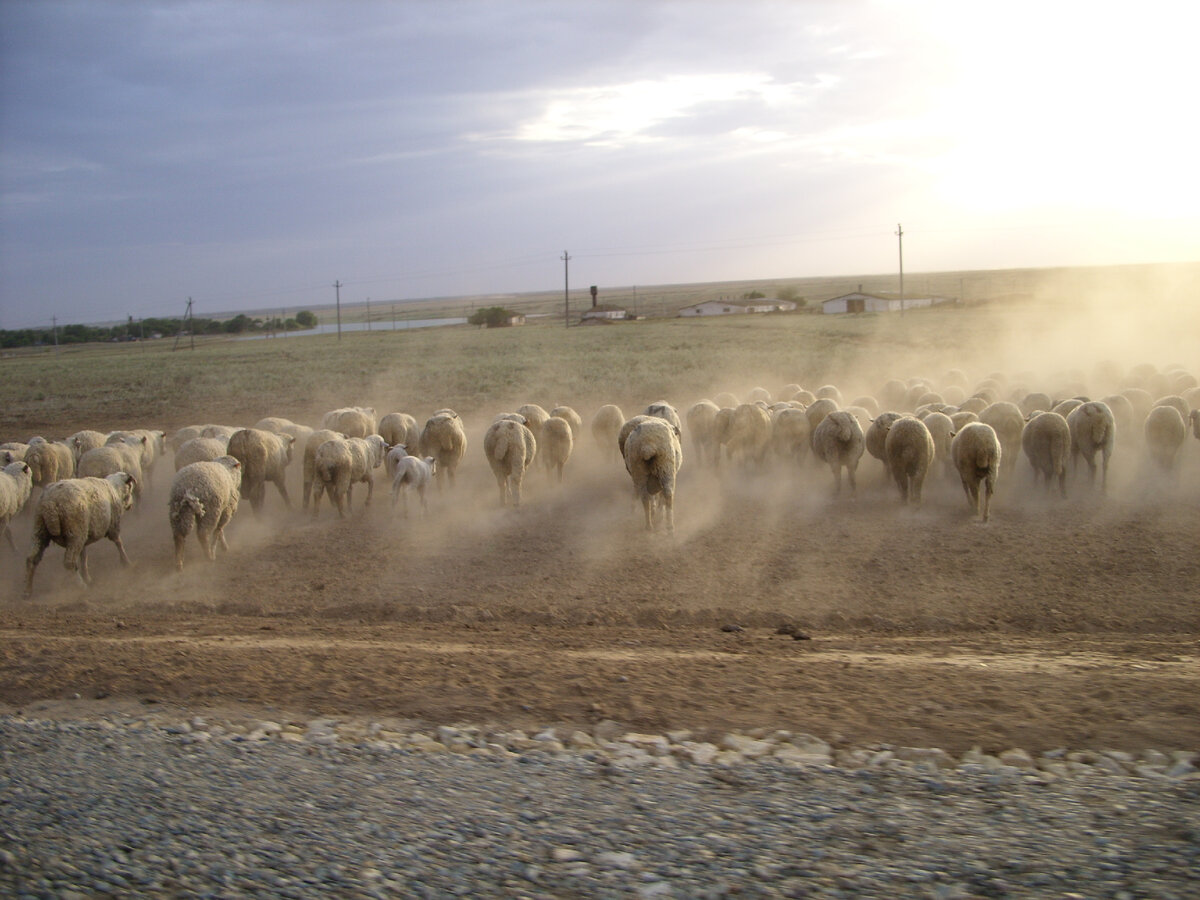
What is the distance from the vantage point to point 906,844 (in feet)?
13.7

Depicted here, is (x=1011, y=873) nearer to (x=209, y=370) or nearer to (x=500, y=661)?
(x=500, y=661)

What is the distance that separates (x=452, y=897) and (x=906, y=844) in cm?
221

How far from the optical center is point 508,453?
48.2 feet

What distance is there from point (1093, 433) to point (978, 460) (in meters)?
2.82

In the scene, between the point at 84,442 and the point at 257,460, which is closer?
the point at 257,460

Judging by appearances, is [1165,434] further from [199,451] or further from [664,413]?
[199,451]

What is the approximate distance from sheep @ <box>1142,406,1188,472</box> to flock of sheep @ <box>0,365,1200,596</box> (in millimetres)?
24

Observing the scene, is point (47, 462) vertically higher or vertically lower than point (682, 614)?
higher

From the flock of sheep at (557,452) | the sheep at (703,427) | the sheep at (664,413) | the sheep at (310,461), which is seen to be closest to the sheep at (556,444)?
the flock of sheep at (557,452)

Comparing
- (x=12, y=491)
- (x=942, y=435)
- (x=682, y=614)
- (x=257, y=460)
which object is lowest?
(x=682, y=614)

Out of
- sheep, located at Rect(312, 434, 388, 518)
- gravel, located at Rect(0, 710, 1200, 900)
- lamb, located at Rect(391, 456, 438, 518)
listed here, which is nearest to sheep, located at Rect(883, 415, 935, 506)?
lamb, located at Rect(391, 456, 438, 518)

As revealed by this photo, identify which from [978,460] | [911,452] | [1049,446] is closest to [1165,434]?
[1049,446]

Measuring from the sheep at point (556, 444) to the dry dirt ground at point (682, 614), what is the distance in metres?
0.46

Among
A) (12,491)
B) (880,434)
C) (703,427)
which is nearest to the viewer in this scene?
(12,491)
